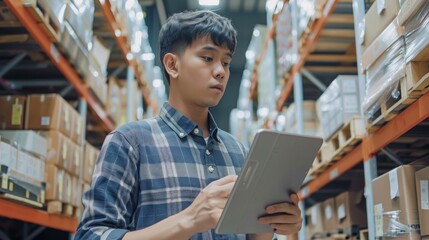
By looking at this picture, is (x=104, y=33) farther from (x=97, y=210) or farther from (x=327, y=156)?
(x=97, y=210)

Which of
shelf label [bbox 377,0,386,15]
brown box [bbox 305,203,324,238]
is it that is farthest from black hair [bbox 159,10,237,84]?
brown box [bbox 305,203,324,238]

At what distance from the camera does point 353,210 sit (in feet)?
16.2

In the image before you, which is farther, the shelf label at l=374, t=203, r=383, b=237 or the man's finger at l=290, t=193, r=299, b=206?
the shelf label at l=374, t=203, r=383, b=237

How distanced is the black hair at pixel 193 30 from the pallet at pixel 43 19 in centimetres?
192

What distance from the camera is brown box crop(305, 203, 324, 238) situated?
5900 millimetres

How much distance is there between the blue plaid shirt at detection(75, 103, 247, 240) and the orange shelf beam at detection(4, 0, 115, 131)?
198 centimetres

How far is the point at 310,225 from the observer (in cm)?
650

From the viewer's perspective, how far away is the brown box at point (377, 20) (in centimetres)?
336

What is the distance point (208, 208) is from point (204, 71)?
61 centimetres

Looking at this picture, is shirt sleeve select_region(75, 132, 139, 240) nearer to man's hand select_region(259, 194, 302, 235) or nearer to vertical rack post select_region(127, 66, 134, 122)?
man's hand select_region(259, 194, 302, 235)

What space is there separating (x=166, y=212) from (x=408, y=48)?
184 centimetres

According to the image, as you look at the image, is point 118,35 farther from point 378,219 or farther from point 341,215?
point 378,219

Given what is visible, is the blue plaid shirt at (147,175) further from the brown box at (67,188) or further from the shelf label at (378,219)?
the brown box at (67,188)

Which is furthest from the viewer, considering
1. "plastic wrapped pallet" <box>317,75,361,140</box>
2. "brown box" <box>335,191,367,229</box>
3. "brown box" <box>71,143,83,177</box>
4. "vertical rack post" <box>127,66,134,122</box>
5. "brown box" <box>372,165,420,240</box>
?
"vertical rack post" <box>127,66,134,122</box>
